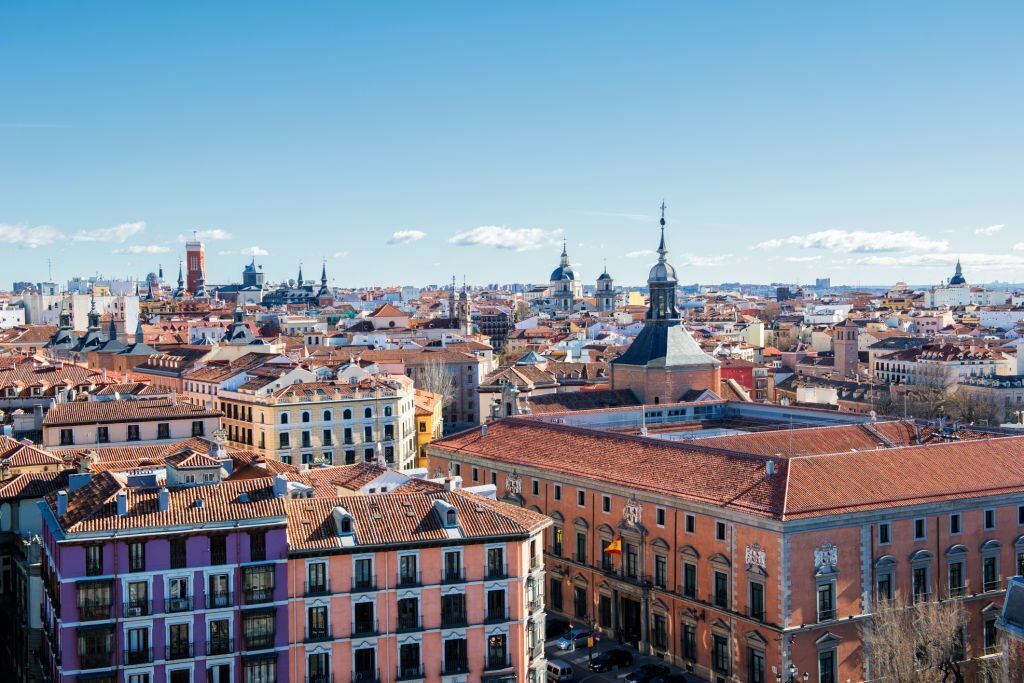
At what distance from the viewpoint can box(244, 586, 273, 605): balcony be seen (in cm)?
4162

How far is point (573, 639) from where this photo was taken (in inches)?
2144

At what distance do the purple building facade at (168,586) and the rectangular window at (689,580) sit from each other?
18004mm

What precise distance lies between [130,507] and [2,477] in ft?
53.0

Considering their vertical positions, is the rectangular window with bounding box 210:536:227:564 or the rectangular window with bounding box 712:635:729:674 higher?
the rectangular window with bounding box 210:536:227:564

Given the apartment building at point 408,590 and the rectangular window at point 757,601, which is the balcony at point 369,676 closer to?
the apartment building at point 408,590

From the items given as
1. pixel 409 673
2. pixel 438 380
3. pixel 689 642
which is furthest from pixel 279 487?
pixel 438 380

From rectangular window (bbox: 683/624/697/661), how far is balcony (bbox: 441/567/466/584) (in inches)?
487

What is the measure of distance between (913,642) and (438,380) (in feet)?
258

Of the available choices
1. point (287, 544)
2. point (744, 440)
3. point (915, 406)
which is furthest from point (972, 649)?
point (915, 406)

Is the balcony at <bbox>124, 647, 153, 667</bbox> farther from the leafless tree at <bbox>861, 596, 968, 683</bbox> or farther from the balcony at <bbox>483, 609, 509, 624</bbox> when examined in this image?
the leafless tree at <bbox>861, 596, 968, 683</bbox>

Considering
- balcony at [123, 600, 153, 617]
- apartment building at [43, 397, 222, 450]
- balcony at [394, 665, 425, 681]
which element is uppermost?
apartment building at [43, 397, 222, 450]

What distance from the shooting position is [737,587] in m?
49.2

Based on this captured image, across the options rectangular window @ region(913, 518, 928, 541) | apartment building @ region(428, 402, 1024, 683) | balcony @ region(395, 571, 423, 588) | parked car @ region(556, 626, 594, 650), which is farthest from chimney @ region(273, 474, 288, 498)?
rectangular window @ region(913, 518, 928, 541)

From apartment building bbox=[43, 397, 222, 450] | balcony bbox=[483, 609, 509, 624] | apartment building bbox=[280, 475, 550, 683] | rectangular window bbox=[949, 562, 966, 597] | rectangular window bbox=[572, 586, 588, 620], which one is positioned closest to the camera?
apartment building bbox=[280, 475, 550, 683]
